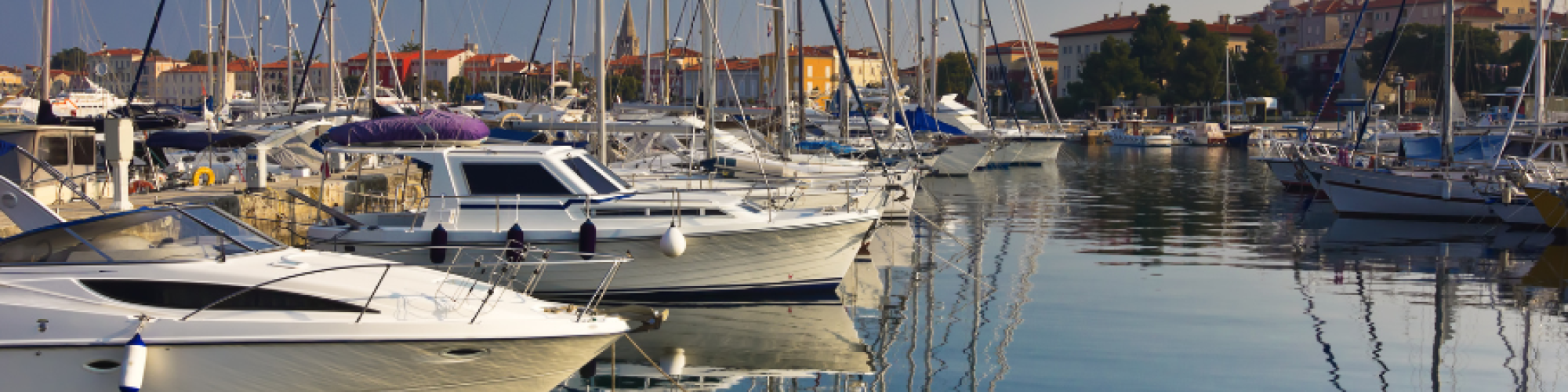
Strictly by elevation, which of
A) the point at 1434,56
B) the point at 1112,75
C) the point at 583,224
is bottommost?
the point at 583,224

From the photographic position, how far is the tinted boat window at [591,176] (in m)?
14.6

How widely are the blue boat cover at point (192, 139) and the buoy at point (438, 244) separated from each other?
A: 12925 millimetres

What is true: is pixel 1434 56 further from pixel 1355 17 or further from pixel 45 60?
pixel 45 60

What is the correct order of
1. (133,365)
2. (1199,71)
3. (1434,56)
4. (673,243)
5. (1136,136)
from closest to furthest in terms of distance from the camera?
(133,365)
(673,243)
(1136,136)
(1434,56)
(1199,71)

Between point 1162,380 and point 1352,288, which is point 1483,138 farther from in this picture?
point 1162,380

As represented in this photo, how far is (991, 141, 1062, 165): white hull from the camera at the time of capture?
47094mm

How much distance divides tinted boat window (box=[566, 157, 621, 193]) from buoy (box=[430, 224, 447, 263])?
65.4 inches

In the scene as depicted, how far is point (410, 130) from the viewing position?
14.8 m

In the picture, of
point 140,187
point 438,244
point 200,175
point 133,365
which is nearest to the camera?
point 133,365

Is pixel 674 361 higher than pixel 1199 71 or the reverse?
the reverse

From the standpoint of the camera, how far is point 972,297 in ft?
52.1

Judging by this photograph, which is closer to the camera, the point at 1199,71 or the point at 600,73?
the point at 600,73

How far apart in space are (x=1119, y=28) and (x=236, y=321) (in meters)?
115

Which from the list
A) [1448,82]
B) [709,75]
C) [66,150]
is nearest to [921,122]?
[1448,82]
